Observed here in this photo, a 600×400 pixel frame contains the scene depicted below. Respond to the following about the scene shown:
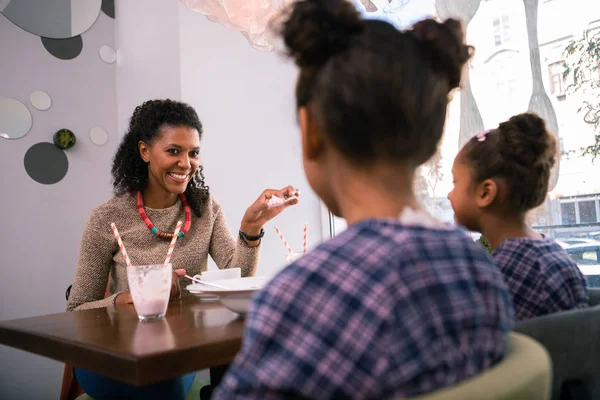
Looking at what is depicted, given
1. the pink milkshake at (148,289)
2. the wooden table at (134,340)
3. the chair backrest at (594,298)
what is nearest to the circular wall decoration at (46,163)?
the wooden table at (134,340)

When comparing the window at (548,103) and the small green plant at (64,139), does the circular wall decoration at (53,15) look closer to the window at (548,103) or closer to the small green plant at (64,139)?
the small green plant at (64,139)

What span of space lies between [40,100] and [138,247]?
1.74m

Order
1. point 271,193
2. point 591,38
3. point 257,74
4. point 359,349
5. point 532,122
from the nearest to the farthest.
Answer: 1. point 359,349
2. point 532,122
3. point 271,193
4. point 591,38
5. point 257,74

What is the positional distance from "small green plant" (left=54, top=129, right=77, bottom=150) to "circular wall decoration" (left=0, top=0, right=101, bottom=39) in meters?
0.60

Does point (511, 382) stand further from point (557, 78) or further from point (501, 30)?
point (501, 30)

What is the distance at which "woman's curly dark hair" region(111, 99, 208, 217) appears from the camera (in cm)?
219

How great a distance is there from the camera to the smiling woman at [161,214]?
75.2 inches

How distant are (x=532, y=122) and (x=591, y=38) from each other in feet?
3.40

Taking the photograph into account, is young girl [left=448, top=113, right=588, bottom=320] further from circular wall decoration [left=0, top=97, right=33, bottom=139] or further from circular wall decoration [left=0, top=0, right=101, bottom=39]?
circular wall decoration [left=0, top=0, right=101, bottom=39]

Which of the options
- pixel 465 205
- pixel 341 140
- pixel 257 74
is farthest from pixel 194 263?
pixel 257 74

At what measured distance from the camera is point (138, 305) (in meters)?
1.23

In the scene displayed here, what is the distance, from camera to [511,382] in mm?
551

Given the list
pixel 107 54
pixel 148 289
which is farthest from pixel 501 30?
pixel 107 54

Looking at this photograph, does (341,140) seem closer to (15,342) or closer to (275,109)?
(15,342)
